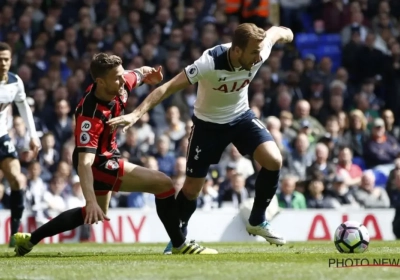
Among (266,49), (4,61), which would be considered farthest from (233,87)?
(4,61)

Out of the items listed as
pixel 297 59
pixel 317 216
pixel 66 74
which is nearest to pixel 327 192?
pixel 317 216

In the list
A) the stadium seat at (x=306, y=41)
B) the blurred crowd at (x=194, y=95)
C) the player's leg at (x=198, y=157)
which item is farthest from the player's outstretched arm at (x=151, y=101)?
the stadium seat at (x=306, y=41)

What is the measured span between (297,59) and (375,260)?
37.7 feet

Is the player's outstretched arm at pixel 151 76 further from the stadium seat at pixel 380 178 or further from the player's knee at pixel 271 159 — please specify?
the stadium seat at pixel 380 178

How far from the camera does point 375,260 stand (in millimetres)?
9273

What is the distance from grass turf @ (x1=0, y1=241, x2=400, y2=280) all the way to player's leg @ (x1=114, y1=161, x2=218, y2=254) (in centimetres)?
31

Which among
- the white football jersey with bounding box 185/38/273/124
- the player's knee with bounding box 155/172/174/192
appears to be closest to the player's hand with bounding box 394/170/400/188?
the white football jersey with bounding box 185/38/273/124

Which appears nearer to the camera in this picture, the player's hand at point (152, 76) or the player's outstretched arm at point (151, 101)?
the player's outstretched arm at point (151, 101)

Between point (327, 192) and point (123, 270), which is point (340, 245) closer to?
point (123, 270)

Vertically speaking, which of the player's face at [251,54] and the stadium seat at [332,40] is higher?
the player's face at [251,54]

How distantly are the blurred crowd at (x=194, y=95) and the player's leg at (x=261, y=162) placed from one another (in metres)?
5.18

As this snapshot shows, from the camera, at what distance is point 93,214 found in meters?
9.45

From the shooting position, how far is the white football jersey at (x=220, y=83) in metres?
10.5

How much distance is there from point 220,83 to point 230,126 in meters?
0.56
